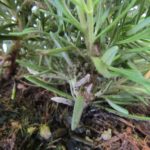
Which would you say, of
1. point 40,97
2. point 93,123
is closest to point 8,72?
point 40,97

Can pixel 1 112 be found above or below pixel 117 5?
below

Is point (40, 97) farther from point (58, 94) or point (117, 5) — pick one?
point (117, 5)

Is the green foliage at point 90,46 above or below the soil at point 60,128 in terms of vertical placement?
above

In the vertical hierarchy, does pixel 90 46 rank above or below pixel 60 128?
above

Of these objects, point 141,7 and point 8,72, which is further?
point 8,72

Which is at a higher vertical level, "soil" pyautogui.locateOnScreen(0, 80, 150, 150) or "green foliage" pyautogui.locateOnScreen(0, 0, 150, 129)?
"green foliage" pyautogui.locateOnScreen(0, 0, 150, 129)
